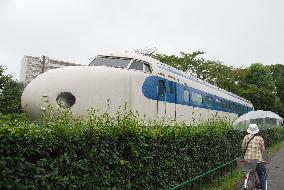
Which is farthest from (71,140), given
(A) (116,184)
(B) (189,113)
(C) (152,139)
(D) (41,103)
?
(B) (189,113)

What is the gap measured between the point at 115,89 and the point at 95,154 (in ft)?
16.7

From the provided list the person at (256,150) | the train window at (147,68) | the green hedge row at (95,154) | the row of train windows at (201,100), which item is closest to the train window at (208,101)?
the row of train windows at (201,100)

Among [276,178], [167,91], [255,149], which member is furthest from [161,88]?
[276,178]

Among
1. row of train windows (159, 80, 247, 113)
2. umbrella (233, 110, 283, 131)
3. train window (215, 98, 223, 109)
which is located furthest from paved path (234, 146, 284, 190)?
train window (215, 98, 223, 109)

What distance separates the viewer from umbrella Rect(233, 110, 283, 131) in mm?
12523

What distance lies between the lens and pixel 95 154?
20.5 feet

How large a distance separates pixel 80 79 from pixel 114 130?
398cm

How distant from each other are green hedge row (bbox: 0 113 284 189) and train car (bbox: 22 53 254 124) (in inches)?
32.2

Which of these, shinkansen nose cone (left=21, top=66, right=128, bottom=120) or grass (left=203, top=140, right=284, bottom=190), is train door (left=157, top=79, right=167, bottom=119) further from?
grass (left=203, top=140, right=284, bottom=190)

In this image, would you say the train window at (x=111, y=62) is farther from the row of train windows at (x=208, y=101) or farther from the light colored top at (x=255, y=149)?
the light colored top at (x=255, y=149)

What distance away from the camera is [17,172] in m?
4.62

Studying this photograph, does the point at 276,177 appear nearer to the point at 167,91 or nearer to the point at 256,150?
the point at 167,91

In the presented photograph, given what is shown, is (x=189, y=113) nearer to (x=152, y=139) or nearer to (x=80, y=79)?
(x=80, y=79)

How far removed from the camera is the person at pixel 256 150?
32.7 ft
